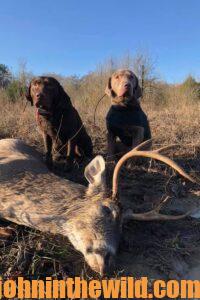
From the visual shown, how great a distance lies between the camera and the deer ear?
3287 mm

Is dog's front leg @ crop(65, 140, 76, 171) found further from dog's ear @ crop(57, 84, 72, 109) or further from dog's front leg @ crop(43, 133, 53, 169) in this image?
dog's ear @ crop(57, 84, 72, 109)

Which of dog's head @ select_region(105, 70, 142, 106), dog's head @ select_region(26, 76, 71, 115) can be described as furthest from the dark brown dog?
dog's head @ select_region(105, 70, 142, 106)

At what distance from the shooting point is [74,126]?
5.30 m

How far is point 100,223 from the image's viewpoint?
2.85 meters

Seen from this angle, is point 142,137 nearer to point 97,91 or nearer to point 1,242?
point 1,242

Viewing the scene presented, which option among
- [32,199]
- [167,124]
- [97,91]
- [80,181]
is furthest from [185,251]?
[97,91]

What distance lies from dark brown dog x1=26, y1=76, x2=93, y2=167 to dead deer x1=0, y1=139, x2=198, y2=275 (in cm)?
150

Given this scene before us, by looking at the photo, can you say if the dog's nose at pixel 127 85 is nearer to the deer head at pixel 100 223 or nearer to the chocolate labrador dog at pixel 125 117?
the chocolate labrador dog at pixel 125 117

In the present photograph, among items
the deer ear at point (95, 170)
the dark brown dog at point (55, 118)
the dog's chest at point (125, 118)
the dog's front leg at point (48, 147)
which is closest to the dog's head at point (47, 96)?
the dark brown dog at point (55, 118)

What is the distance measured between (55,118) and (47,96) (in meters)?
0.36

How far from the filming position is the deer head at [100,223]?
8.86ft

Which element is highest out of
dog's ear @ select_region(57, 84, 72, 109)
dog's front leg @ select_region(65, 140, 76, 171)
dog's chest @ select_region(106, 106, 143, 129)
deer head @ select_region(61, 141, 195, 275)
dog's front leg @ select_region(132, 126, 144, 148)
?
dog's ear @ select_region(57, 84, 72, 109)

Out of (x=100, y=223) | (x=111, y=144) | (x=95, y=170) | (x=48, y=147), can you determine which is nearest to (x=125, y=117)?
(x=111, y=144)

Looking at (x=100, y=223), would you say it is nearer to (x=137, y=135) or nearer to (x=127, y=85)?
(x=137, y=135)
